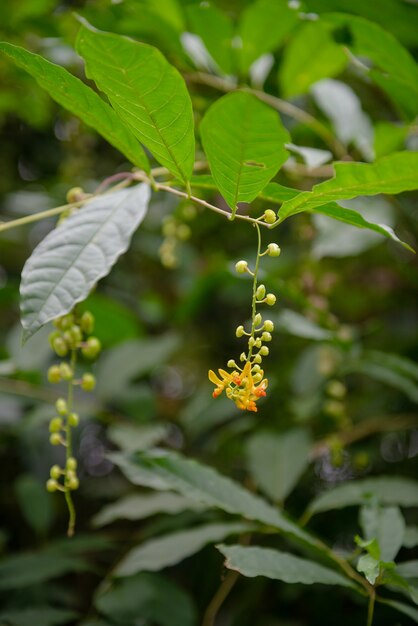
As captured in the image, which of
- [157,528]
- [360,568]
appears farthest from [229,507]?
[157,528]

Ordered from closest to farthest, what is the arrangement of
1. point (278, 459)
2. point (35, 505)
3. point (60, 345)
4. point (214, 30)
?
point (60, 345), point (214, 30), point (278, 459), point (35, 505)

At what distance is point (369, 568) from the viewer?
0.71 metres

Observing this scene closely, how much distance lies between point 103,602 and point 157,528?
0.24 m

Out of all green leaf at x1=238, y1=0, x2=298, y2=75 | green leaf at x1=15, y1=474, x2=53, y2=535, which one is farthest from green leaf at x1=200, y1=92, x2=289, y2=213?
green leaf at x1=15, y1=474, x2=53, y2=535

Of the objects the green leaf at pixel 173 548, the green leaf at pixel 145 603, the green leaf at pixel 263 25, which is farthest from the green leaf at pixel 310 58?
the green leaf at pixel 145 603

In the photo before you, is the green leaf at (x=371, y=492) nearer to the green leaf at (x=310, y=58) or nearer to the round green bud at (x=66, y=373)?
the round green bud at (x=66, y=373)

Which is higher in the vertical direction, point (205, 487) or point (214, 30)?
point (214, 30)

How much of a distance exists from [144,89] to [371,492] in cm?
81

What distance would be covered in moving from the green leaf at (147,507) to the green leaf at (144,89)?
746mm

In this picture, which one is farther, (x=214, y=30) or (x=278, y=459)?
(x=278, y=459)

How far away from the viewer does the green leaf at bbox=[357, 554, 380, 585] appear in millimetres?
695

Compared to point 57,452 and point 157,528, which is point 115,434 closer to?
point 157,528

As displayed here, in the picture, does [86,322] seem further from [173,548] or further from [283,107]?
[283,107]

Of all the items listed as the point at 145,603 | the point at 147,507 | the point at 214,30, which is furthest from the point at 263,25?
the point at 145,603
